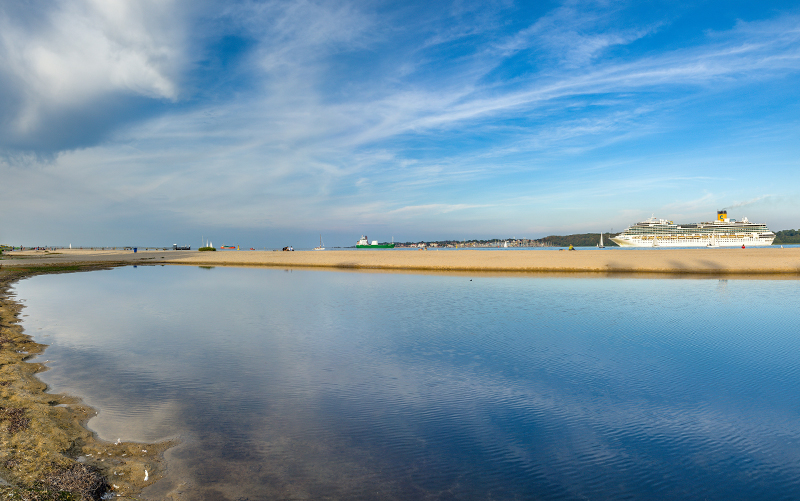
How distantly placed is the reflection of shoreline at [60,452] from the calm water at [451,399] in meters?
0.39

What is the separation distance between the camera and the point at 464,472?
549 centimetres

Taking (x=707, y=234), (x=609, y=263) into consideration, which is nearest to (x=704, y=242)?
(x=707, y=234)

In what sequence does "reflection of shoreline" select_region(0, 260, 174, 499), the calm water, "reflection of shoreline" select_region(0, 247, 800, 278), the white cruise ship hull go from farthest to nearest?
the white cruise ship hull → "reflection of shoreline" select_region(0, 247, 800, 278) → the calm water → "reflection of shoreline" select_region(0, 260, 174, 499)

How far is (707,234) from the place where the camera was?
118 metres

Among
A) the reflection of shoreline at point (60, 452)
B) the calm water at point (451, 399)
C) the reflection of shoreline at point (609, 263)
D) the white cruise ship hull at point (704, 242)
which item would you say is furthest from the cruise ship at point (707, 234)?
the reflection of shoreline at point (60, 452)

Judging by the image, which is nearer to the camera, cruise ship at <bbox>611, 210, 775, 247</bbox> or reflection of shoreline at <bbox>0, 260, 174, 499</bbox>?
reflection of shoreline at <bbox>0, 260, 174, 499</bbox>

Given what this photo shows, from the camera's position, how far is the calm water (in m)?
5.36

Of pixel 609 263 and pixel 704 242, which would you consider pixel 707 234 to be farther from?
pixel 609 263

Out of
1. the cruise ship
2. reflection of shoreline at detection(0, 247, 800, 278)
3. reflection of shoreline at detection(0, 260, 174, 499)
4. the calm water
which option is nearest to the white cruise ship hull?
the cruise ship

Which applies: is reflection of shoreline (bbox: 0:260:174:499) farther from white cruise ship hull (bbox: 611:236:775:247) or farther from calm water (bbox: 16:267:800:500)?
white cruise ship hull (bbox: 611:236:775:247)

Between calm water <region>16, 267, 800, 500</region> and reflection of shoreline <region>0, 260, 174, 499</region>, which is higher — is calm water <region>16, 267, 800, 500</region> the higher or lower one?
the lower one

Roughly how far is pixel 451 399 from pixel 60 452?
615 cm

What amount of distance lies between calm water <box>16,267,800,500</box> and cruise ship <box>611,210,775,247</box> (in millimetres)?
119133

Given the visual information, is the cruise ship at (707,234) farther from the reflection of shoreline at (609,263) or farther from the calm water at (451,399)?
the calm water at (451,399)
